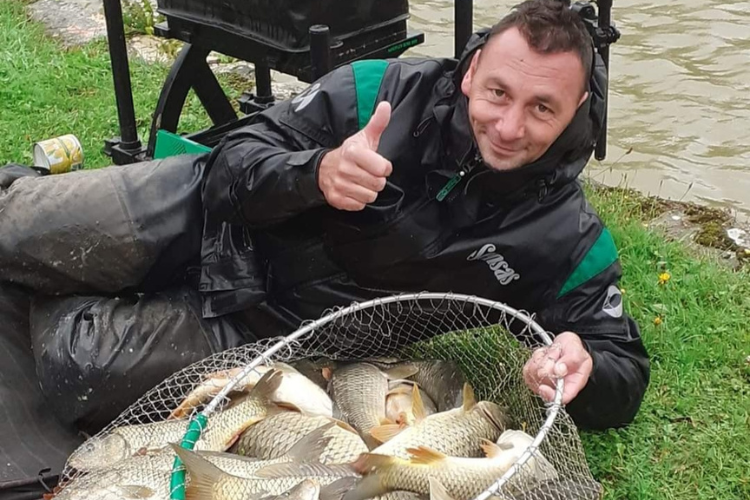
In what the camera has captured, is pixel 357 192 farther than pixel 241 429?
No

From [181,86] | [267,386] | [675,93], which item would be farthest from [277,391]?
[675,93]

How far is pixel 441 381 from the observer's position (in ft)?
10.6

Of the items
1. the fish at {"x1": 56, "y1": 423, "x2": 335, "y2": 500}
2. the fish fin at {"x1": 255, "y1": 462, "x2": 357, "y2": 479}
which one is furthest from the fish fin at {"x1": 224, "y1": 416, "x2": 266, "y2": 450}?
the fish fin at {"x1": 255, "y1": 462, "x2": 357, "y2": 479}

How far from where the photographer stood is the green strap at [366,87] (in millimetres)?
3126

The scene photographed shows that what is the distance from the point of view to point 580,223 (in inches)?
124

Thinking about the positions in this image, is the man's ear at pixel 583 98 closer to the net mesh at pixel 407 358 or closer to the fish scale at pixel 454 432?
the net mesh at pixel 407 358

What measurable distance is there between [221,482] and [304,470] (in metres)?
0.22

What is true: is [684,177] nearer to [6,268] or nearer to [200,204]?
[200,204]

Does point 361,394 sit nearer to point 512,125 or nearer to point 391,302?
point 391,302

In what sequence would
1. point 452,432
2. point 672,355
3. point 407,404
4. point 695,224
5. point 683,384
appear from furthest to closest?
point 695,224, point 672,355, point 683,384, point 407,404, point 452,432

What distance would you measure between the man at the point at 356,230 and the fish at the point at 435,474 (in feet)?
0.82

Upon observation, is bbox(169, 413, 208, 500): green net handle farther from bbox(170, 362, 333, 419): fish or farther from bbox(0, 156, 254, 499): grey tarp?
bbox(0, 156, 254, 499): grey tarp

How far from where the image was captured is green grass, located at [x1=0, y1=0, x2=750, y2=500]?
3.27 meters

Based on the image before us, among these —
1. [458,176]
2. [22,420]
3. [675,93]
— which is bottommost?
[675,93]
